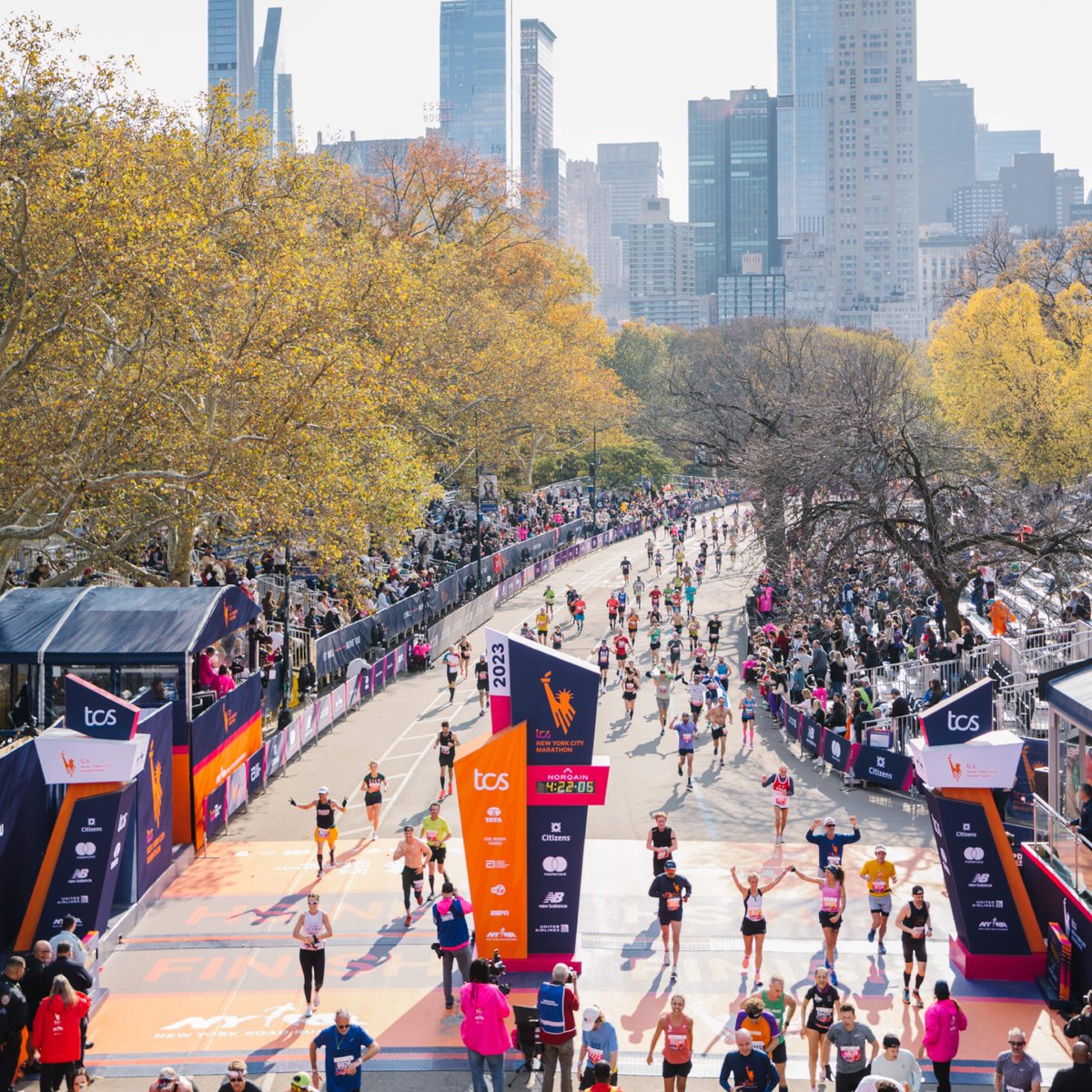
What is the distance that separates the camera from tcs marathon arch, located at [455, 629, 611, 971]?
15.9 metres

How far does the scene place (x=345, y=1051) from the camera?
1191 cm

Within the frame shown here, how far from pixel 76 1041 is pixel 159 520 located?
56.7 feet

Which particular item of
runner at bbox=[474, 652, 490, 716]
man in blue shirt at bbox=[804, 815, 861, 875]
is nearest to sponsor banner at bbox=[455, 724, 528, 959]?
man in blue shirt at bbox=[804, 815, 861, 875]

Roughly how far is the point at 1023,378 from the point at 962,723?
44084 mm

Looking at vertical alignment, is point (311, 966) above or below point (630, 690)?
below

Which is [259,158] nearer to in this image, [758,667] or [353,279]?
[353,279]

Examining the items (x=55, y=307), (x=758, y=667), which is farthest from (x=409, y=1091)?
(x=758, y=667)

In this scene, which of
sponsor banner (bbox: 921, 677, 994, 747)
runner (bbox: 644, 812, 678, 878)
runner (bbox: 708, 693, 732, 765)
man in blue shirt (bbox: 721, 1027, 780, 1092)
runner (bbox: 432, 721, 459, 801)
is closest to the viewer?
man in blue shirt (bbox: 721, 1027, 780, 1092)

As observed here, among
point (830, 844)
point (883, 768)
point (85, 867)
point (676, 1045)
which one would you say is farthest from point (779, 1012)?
point (883, 768)

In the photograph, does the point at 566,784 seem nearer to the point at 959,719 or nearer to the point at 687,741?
the point at 959,719

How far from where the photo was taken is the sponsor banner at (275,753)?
26.0 m

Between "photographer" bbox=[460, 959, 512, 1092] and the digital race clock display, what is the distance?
3.33 metres

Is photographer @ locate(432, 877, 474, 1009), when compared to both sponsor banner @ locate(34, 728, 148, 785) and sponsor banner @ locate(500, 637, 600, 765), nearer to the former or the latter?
sponsor banner @ locate(500, 637, 600, 765)

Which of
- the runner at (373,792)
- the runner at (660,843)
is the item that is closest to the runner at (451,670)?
the runner at (373,792)
